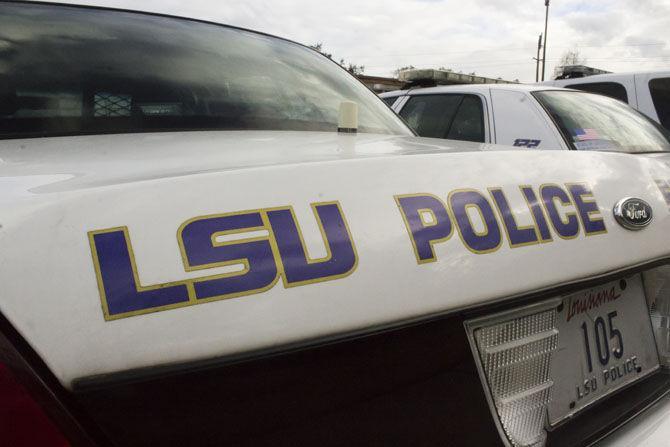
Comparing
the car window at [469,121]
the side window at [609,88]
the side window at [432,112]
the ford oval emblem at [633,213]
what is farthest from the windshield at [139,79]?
the side window at [609,88]

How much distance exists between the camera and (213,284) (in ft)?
2.50

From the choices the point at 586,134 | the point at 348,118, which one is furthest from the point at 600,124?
the point at 348,118

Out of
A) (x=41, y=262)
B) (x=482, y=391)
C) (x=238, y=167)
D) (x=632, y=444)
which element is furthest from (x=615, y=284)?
(x=41, y=262)

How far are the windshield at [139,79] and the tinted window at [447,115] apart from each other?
255 centimetres

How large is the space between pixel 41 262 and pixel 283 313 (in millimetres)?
327

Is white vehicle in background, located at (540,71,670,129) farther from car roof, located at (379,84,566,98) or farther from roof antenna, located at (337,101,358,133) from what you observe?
roof antenna, located at (337,101,358,133)

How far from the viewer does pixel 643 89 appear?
616 cm

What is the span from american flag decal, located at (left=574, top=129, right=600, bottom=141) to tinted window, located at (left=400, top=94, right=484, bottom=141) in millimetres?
713

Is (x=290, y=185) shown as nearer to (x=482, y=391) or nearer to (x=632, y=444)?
(x=482, y=391)

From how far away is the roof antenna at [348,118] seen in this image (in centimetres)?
173

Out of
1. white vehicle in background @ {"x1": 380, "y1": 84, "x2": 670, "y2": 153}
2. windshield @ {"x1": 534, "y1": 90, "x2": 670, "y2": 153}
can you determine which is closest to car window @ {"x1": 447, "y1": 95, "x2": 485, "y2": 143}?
white vehicle in background @ {"x1": 380, "y1": 84, "x2": 670, "y2": 153}

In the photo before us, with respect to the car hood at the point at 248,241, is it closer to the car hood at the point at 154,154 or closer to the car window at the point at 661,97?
the car hood at the point at 154,154

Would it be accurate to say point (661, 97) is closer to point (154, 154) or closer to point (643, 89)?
point (643, 89)

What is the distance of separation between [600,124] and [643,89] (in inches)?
116
